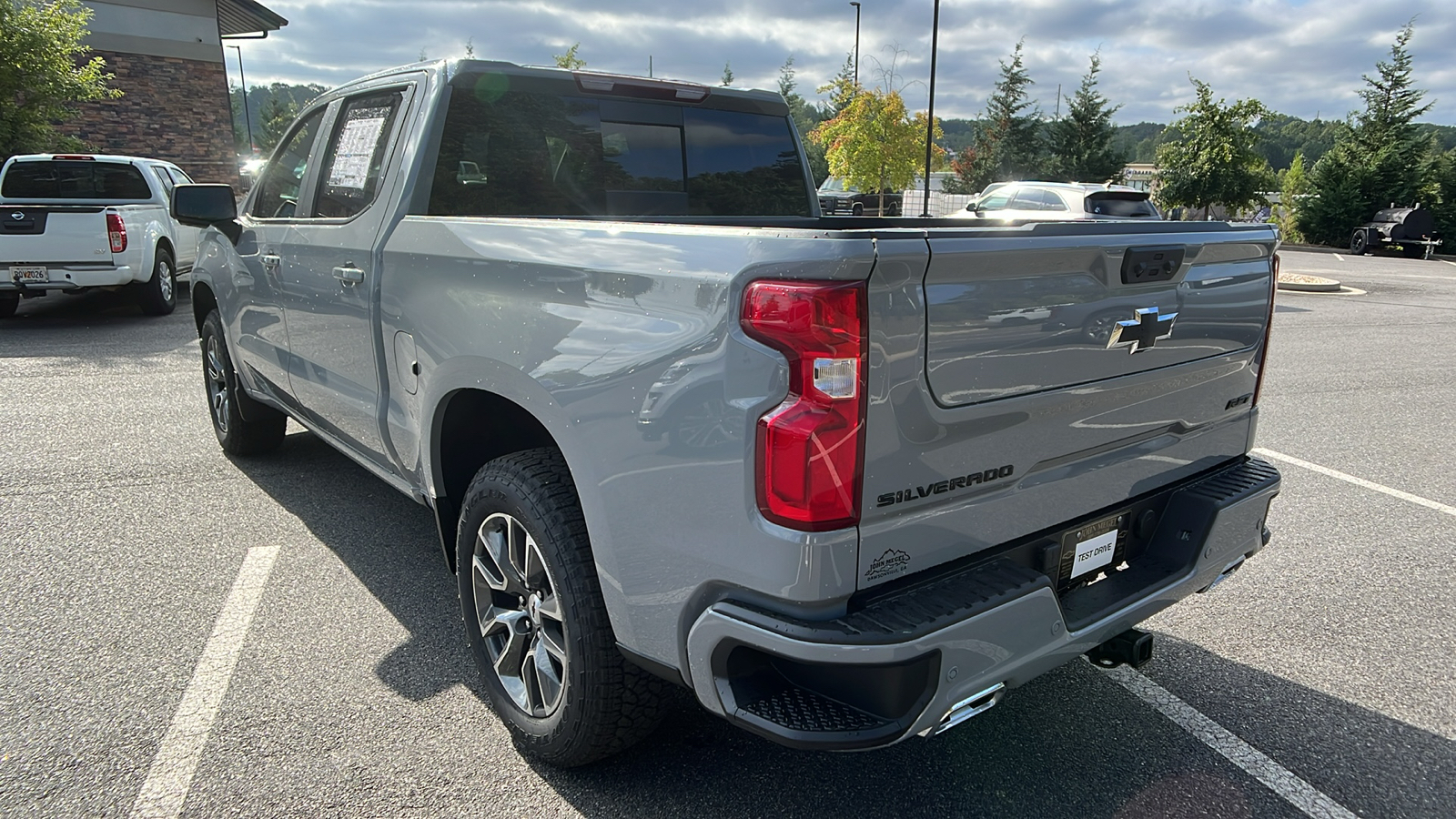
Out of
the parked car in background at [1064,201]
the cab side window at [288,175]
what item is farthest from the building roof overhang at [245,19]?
the cab side window at [288,175]

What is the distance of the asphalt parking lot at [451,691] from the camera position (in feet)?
8.28

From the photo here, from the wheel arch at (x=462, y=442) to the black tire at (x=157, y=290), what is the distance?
10586mm

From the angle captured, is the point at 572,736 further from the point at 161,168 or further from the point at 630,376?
the point at 161,168

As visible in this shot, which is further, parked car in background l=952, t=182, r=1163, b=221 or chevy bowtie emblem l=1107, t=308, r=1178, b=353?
parked car in background l=952, t=182, r=1163, b=221

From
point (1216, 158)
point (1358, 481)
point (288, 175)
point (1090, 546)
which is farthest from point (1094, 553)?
point (1216, 158)

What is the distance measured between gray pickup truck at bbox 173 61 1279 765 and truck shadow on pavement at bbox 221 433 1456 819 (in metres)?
0.28

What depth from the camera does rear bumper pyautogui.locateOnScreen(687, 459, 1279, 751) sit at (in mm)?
1819

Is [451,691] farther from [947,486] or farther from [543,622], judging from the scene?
[947,486]

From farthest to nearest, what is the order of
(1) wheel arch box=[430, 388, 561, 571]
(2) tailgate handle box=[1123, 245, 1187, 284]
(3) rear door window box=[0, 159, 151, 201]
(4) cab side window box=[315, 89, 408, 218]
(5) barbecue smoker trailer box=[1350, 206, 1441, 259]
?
(5) barbecue smoker trailer box=[1350, 206, 1441, 259]
(3) rear door window box=[0, 159, 151, 201]
(4) cab side window box=[315, 89, 408, 218]
(1) wheel arch box=[430, 388, 561, 571]
(2) tailgate handle box=[1123, 245, 1187, 284]

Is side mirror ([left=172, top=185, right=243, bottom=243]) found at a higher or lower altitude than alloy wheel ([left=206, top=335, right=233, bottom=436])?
higher

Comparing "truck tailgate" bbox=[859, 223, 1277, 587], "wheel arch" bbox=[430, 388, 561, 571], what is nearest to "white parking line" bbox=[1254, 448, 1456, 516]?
"truck tailgate" bbox=[859, 223, 1277, 587]

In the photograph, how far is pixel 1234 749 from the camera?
2.76 m

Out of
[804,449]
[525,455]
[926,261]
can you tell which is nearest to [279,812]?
[525,455]

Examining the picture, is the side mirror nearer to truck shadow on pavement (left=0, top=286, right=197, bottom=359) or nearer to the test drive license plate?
the test drive license plate
